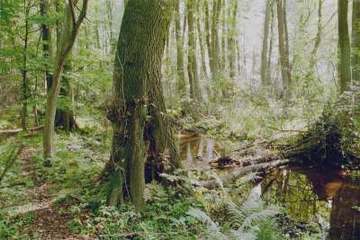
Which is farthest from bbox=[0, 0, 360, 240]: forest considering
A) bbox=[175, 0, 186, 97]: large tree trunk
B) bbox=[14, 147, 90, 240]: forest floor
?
bbox=[175, 0, 186, 97]: large tree trunk

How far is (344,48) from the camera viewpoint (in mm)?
9383

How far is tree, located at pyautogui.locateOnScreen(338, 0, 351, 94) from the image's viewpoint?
9.31 metres

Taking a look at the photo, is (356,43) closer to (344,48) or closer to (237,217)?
(344,48)

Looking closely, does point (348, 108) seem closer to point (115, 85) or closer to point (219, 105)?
point (115, 85)

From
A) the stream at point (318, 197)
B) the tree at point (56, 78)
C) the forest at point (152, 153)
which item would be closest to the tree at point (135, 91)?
the forest at point (152, 153)

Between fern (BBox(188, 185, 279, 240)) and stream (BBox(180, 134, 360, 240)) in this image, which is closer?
fern (BBox(188, 185, 279, 240))

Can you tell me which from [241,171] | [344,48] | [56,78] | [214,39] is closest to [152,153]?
[56,78]

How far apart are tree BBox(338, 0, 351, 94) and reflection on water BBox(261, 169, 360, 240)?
235 cm

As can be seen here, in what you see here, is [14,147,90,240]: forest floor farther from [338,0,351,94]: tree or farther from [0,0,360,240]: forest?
[338,0,351,94]: tree

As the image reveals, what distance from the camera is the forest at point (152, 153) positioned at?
17.6 ft

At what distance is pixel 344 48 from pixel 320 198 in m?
3.92

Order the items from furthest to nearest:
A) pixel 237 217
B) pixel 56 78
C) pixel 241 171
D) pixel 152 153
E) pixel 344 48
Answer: pixel 344 48
pixel 241 171
pixel 56 78
pixel 152 153
pixel 237 217

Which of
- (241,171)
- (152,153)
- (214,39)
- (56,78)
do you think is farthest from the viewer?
(214,39)

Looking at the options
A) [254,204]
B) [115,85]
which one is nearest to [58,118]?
[115,85]
